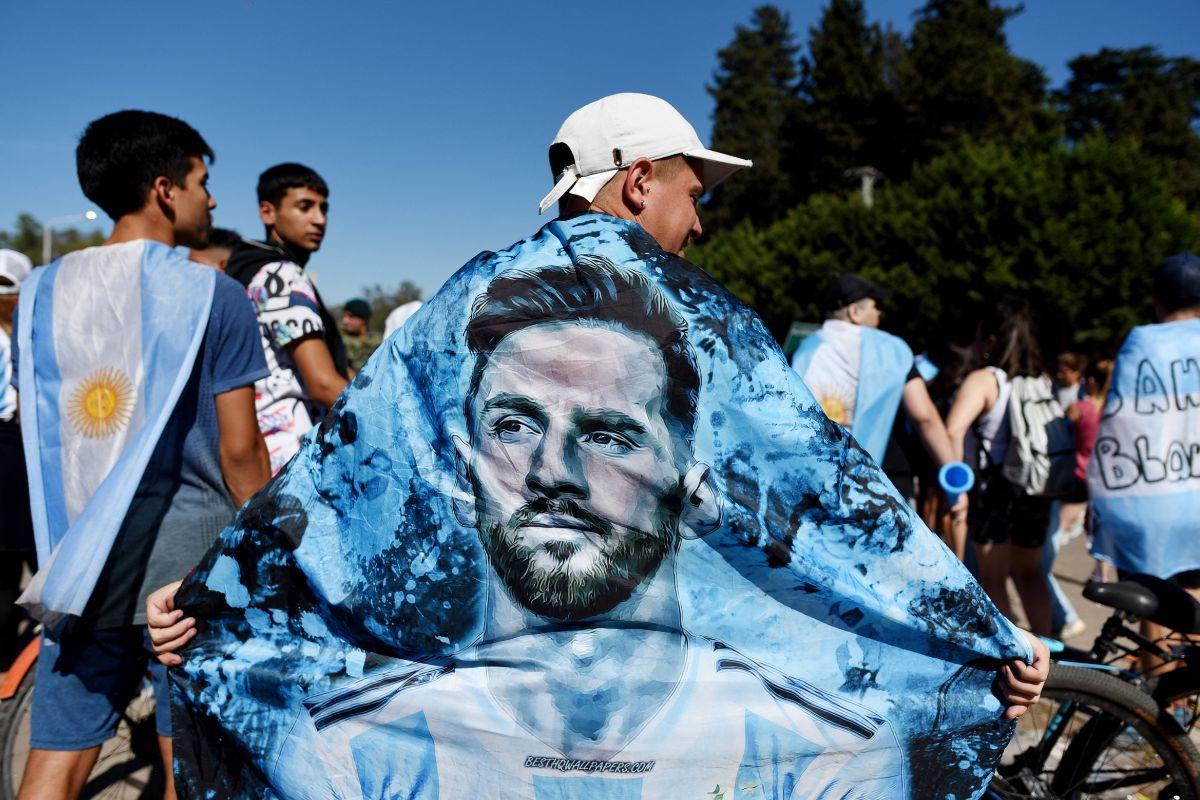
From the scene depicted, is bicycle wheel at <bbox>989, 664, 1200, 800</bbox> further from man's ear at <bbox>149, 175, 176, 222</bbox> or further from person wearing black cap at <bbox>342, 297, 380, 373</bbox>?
person wearing black cap at <bbox>342, 297, 380, 373</bbox>

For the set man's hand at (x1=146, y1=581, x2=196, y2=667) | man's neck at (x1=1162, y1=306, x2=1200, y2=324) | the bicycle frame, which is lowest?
the bicycle frame

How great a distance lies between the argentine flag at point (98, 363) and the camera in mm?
2289

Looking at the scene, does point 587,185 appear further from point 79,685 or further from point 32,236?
point 32,236

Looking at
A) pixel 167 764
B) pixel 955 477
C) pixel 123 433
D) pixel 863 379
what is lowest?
pixel 167 764

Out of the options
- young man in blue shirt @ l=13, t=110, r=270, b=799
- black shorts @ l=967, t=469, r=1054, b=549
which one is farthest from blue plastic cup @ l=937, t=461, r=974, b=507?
young man in blue shirt @ l=13, t=110, r=270, b=799

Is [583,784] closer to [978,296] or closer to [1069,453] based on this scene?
[1069,453]

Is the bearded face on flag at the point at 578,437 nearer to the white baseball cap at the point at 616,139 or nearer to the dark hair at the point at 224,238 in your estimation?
the white baseball cap at the point at 616,139

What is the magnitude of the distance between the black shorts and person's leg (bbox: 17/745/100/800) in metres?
4.29

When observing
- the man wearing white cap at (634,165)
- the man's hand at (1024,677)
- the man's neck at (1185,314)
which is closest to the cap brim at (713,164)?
the man wearing white cap at (634,165)

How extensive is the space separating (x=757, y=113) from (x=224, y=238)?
160 ft

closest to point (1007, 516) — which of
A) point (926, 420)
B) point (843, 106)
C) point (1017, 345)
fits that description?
point (926, 420)

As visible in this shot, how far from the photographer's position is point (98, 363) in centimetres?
232

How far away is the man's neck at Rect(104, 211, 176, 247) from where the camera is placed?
8.06 feet

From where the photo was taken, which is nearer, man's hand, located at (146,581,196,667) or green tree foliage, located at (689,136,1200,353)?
man's hand, located at (146,581,196,667)
